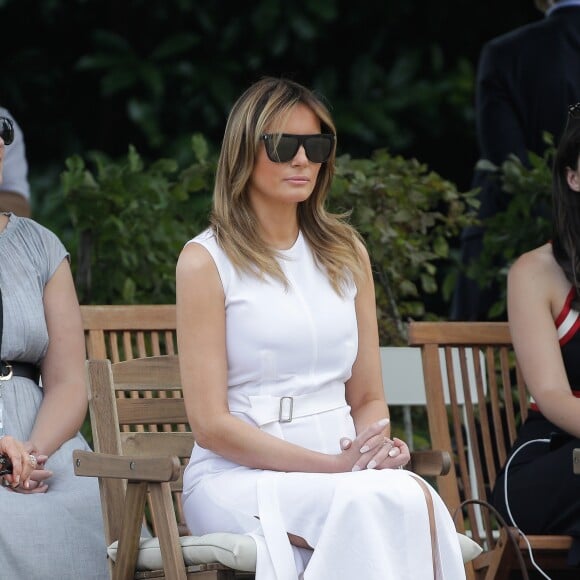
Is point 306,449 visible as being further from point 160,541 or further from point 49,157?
point 49,157

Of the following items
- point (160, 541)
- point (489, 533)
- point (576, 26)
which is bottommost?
point (489, 533)

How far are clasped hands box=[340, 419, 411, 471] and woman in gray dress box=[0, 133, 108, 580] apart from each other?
2.35ft

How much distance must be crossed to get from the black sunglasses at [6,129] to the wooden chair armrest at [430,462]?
140cm

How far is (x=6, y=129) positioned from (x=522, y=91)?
246cm

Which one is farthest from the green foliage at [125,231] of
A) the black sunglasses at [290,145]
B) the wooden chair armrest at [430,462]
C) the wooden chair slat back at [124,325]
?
the wooden chair armrest at [430,462]

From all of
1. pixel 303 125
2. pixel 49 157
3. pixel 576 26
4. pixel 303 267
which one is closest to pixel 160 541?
pixel 303 267

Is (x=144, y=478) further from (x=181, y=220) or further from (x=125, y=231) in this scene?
(x=181, y=220)

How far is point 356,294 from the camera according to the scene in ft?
14.9

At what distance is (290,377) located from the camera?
4305mm

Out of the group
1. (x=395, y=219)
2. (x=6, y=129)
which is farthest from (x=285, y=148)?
(x=395, y=219)

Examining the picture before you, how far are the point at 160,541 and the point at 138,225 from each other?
1916 mm

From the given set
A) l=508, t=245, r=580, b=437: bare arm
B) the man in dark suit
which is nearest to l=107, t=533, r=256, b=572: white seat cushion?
l=508, t=245, r=580, b=437: bare arm

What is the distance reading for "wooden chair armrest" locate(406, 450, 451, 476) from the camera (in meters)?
4.26

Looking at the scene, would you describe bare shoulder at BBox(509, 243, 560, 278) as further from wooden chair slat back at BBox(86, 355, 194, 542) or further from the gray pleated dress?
the gray pleated dress
